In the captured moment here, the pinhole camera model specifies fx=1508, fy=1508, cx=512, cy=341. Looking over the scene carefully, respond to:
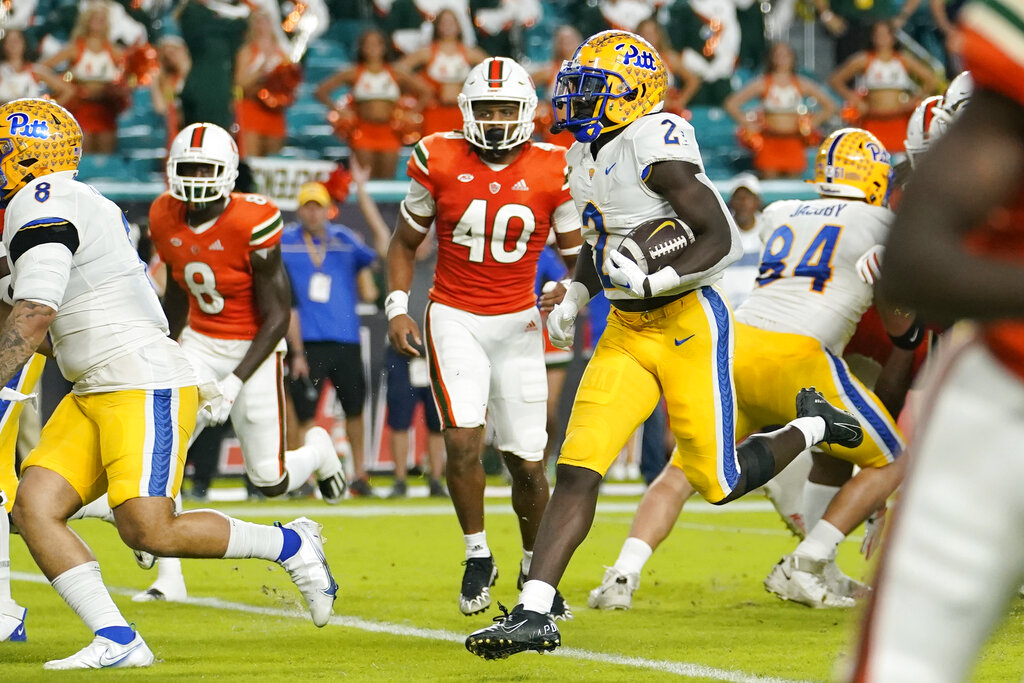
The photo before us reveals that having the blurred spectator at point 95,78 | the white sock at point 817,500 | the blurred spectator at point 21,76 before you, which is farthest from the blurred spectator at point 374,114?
the white sock at point 817,500

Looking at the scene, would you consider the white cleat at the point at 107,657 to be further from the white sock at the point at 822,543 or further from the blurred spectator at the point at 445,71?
the blurred spectator at the point at 445,71

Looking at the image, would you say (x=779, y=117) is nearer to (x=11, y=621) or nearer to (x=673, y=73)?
(x=673, y=73)

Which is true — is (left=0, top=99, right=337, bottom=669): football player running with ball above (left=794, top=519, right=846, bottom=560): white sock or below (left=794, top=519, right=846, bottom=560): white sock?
above

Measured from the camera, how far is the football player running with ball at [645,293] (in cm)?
461

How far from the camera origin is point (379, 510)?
31.7 ft

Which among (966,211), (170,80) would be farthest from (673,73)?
(966,211)

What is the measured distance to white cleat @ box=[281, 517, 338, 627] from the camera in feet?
16.1

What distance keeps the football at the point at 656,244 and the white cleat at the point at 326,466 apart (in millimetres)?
2240

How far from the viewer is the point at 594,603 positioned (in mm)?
5824

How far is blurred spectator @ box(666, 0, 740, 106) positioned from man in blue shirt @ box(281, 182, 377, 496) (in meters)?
5.27

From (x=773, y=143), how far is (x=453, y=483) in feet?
28.3

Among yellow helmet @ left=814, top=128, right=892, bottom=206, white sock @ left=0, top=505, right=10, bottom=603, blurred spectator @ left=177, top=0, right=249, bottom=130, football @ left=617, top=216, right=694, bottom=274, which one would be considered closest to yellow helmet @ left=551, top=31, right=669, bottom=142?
football @ left=617, top=216, right=694, bottom=274

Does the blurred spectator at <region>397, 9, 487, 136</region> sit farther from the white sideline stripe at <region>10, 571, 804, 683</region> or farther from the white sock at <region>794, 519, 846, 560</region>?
the white sock at <region>794, 519, 846, 560</region>

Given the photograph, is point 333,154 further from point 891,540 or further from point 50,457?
point 891,540
